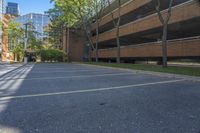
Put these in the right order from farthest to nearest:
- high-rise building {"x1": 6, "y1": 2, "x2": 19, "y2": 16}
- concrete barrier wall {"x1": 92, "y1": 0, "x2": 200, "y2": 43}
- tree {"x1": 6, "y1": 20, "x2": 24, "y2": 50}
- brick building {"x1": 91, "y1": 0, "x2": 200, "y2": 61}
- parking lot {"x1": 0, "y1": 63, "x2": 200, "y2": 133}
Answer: high-rise building {"x1": 6, "y1": 2, "x2": 19, "y2": 16} → tree {"x1": 6, "y1": 20, "x2": 24, "y2": 50} → brick building {"x1": 91, "y1": 0, "x2": 200, "y2": 61} → concrete barrier wall {"x1": 92, "y1": 0, "x2": 200, "y2": 43} → parking lot {"x1": 0, "y1": 63, "x2": 200, "y2": 133}

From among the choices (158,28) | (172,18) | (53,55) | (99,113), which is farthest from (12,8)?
(99,113)

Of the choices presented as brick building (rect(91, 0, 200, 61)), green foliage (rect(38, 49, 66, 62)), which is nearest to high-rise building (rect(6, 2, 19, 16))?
green foliage (rect(38, 49, 66, 62))

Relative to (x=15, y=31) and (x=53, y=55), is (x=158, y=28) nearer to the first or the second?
(x=53, y=55)

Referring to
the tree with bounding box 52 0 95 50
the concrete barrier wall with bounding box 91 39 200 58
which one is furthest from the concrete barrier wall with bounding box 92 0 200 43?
the tree with bounding box 52 0 95 50

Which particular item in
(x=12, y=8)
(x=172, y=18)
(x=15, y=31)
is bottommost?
(x=172, y=18)

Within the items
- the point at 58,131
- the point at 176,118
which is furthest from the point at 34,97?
the point at 176,118

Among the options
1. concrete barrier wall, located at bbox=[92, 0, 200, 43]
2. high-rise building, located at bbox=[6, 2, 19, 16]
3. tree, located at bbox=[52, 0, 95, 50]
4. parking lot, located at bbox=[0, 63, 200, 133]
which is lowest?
parking lot, located at bbox=[0, 63, 200, 133]

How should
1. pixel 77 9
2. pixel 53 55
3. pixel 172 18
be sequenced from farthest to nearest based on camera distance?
1. pixel 53 55
2. pixel 77 9
3. pixel 172 18

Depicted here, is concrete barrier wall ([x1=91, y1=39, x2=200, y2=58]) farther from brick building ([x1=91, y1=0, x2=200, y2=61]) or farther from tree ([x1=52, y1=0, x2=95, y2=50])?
tree ([x1=52, y1=0, x2=95, y2=50])

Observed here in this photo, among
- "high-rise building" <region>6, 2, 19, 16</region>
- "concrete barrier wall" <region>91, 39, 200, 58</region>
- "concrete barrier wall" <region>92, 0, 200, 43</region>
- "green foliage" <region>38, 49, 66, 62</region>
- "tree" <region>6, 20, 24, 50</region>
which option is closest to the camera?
"concrete barrier wall" <region>92, 0, 200, 43</region>

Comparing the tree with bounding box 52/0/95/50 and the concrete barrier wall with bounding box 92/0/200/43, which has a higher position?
the tree with bounding box 52/0/95/50

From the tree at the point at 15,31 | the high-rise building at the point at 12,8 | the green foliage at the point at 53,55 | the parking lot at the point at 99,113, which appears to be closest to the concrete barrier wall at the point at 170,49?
the parking lot at the point at 99,113

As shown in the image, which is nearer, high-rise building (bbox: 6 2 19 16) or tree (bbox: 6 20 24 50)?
tree (bbox: 6 20 24 50)

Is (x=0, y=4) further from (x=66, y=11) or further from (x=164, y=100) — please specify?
(x=164, y=100)
